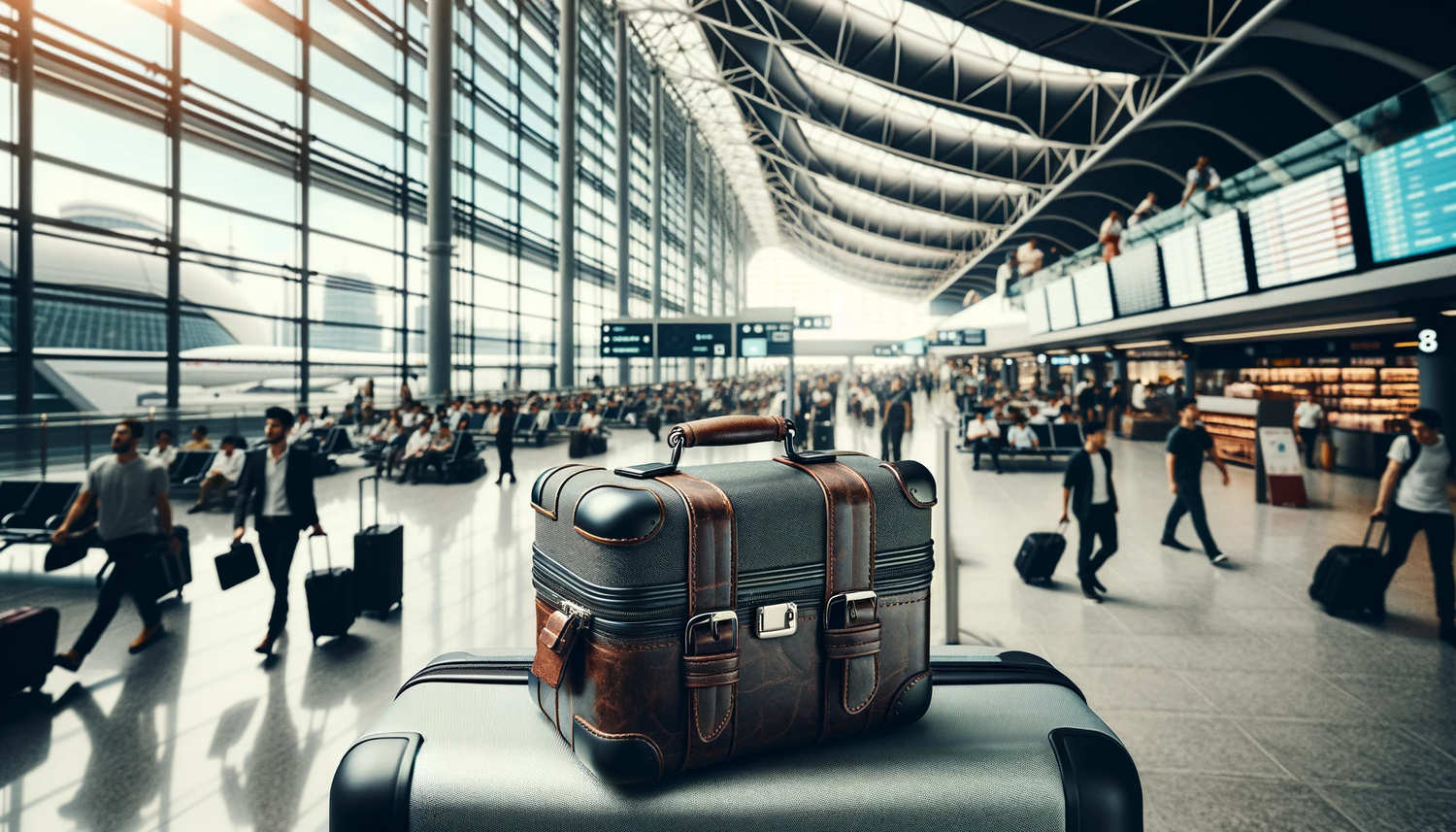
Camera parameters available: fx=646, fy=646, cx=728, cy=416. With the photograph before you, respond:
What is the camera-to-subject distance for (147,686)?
3949 mm

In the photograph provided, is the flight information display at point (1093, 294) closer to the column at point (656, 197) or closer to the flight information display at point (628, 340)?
the flight information display at point (628, 340)

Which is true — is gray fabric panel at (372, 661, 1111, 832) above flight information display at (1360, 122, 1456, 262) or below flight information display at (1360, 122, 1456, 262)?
below

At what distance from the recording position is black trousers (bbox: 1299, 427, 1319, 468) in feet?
46.8

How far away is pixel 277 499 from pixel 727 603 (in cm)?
469

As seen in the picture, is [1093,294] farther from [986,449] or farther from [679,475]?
[679,475]

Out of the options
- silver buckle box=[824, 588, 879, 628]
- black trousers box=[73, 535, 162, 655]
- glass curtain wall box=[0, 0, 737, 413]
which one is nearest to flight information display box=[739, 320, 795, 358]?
glass curtain wall box=[0, 0, 737, 413]

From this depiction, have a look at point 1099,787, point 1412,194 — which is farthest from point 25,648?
point 1412,194

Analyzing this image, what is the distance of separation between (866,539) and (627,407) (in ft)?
80.5

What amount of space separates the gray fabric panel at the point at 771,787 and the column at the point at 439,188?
62.6ft

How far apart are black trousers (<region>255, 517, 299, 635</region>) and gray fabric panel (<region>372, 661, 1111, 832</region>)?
4063 millimetres

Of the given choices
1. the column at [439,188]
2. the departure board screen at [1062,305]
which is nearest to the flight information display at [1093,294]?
the departure board screen at [1062,305]

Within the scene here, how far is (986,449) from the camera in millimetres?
14633

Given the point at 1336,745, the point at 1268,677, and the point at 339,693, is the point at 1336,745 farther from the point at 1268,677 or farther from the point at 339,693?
the point at 339,693

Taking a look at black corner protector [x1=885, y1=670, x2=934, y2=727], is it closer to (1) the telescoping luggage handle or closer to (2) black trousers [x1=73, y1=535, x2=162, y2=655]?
(1) the telescoping luggage handle
